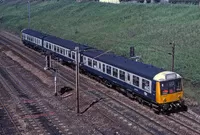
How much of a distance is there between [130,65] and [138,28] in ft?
129

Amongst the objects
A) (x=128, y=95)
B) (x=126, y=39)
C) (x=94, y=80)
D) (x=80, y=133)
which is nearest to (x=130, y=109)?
(x=128, y=95)

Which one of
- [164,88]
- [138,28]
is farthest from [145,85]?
[138,28]

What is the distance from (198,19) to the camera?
65.8 meters

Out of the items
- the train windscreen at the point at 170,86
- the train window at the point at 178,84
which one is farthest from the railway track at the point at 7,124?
the train window at the point at 178,84

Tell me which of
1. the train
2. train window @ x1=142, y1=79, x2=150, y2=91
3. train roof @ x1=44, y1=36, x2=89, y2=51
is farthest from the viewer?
train roof @ x1=44, y1=36, x2=89, y2=51

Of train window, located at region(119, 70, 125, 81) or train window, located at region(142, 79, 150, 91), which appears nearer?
train window, located at region(142, 79, 150, 91)

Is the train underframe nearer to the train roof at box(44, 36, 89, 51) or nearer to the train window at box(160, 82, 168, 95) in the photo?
the train window at box(160, 82, 168, 95)

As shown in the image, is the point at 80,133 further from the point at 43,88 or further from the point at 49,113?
the point at 43,88

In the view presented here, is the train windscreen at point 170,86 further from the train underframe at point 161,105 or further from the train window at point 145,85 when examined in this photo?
the train window at point 145,85

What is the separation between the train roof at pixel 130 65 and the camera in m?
29.9

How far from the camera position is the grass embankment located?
4738 cm

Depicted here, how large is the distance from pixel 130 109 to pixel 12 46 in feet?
146

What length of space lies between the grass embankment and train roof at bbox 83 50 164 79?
21.8 feet

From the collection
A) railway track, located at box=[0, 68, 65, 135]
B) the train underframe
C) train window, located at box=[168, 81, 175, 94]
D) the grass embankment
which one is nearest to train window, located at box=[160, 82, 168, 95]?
train window, located at box=[168, 81, 175, 94]
